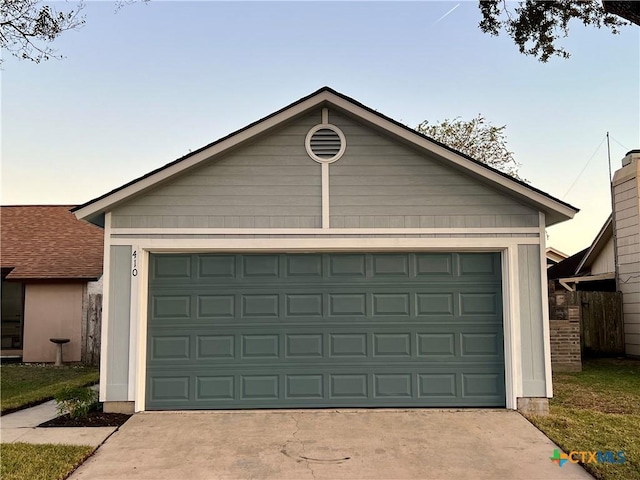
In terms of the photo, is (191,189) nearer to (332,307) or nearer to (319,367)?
(332,307)

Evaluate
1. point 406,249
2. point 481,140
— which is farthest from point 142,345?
point 481,140

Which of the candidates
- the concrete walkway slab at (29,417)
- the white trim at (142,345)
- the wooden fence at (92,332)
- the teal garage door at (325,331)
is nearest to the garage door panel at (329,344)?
the teal garage door at (325,331)

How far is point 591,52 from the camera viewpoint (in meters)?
10.5

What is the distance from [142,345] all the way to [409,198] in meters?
4.40

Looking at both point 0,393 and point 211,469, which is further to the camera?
point 0,393

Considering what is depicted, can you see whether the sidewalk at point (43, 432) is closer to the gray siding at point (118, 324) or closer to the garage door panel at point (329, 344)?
the gray siding at point (118, 324)

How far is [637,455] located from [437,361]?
2.76 meters

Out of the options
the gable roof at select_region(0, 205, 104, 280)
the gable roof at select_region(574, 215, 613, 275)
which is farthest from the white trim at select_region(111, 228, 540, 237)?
the gable roof at select_region(574, 215, 613, 275)

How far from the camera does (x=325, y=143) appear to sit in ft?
27.1

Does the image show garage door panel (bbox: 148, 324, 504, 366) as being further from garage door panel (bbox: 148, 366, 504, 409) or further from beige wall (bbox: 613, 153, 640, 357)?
beige wall (bbox: 613, 153, 640, 357)

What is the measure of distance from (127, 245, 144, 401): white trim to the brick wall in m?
8.58

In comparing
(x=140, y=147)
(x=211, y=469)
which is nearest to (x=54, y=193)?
(x=140, y=147)

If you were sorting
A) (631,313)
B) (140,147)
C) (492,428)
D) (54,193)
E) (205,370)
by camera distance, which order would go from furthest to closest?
(54,193)
(140,147)
(631,313)
(205,370)
(492,428)

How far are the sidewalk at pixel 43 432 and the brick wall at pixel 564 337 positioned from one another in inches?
358
